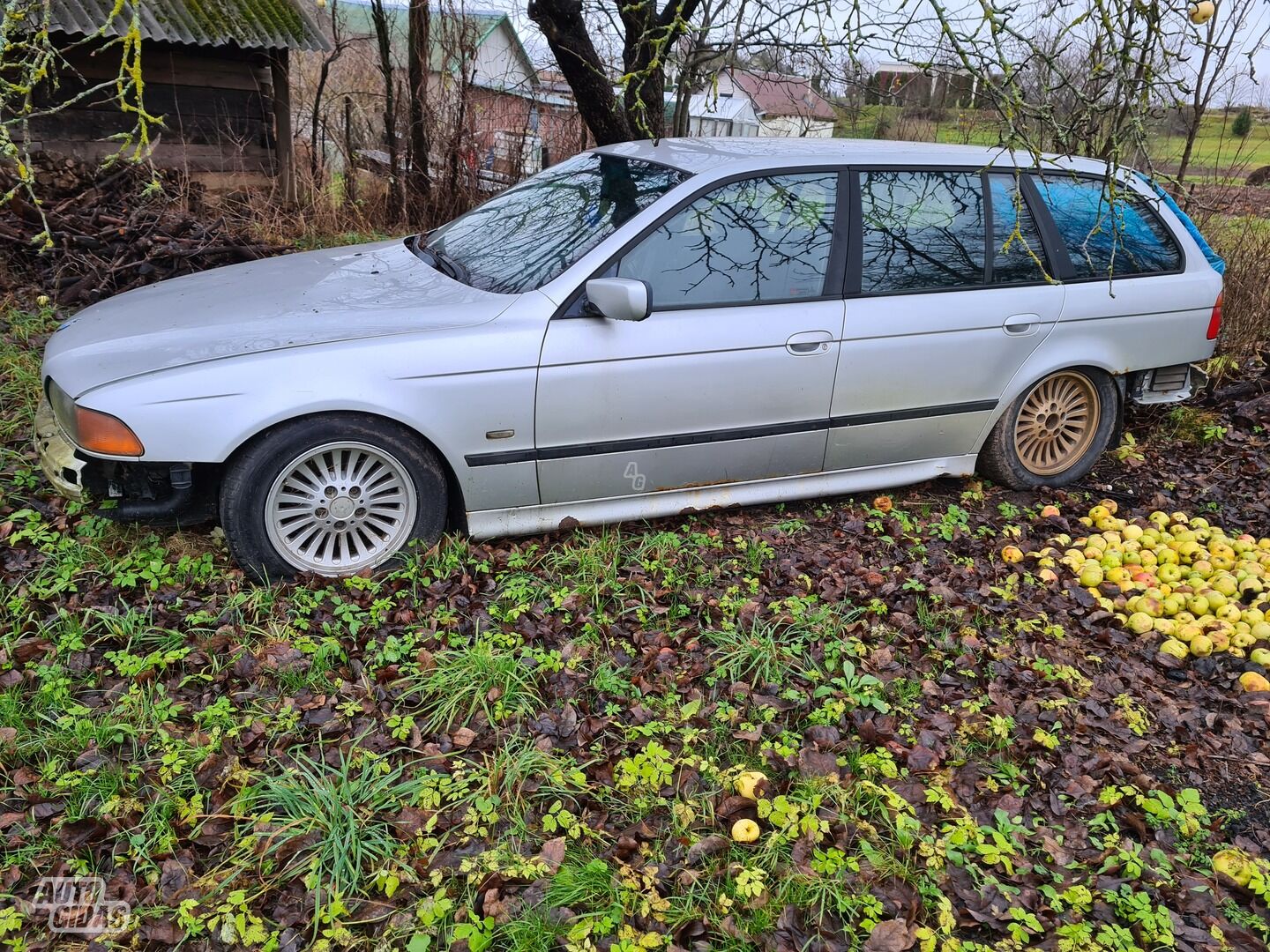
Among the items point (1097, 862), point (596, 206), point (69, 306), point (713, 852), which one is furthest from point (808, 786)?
point (69, 306)

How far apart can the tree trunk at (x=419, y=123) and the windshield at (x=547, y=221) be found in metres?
5.04

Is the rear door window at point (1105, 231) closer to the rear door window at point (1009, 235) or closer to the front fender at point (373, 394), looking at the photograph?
the rear door window at point (1009, 235)

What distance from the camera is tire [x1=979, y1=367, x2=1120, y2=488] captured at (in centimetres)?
452

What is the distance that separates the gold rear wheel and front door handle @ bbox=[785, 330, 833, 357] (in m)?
1.28

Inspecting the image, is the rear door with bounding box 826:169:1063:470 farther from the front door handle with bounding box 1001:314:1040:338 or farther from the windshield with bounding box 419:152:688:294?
the windshield with bounding box 419:152:688:294

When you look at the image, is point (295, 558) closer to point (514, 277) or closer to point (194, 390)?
point (194, 390)

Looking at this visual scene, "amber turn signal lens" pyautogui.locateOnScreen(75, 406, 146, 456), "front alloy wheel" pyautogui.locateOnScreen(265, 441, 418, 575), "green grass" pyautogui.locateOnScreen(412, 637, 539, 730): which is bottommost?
"green grass" pyautogui.locateOnScreen(412, 637, 539, 730)

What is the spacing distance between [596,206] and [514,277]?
20.8 inches

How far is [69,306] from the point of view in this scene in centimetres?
589

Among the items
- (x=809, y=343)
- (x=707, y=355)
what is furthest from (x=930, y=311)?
(x=707, y=355)

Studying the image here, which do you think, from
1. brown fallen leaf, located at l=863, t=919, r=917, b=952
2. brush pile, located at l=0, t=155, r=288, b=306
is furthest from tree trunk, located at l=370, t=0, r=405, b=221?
brown fallen leaf, located at l=863, t=919, r=917, b=952

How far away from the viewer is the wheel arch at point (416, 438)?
3.27 m

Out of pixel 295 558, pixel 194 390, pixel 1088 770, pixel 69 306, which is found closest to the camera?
pixel 1088 770

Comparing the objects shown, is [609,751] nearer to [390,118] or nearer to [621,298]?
[621,298]
